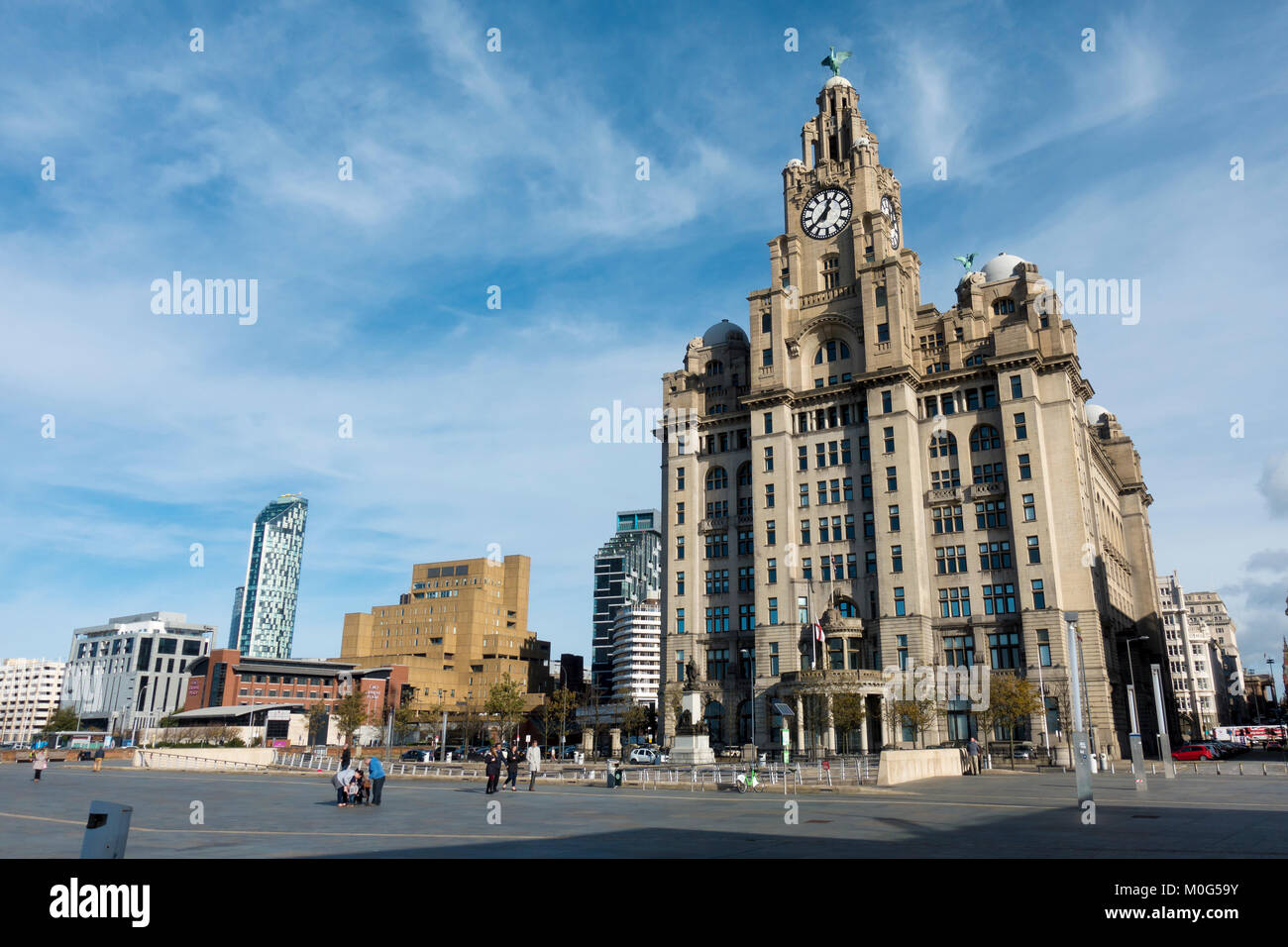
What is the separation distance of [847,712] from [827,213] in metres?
55.4

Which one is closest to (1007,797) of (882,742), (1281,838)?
(1281,838)

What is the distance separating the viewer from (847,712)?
67812mm

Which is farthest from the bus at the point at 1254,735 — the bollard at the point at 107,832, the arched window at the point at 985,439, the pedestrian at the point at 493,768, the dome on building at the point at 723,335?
the bollard at the point at 107,832

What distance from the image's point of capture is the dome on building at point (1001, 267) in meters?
88.1

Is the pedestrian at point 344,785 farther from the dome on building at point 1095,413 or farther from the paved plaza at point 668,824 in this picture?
the dome on building at point 1095,413

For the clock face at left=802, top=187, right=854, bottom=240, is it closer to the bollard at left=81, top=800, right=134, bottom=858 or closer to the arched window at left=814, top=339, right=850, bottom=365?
the arched window at left=814, top=339, right=850, bottom=365

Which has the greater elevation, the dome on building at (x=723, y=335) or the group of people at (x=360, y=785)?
the dome on building at (x=723, y=335)

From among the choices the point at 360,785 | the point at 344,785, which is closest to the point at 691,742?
the point at 360,785

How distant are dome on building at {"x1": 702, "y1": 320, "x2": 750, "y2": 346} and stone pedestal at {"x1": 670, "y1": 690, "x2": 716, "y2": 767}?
173ft

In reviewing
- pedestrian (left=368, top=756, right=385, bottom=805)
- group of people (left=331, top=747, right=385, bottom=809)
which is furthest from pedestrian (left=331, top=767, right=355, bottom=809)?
pedestrian (left=368, top=756, right=385, bottom=805)

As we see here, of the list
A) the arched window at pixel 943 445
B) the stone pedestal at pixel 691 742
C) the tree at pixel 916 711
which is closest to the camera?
the stone pedestal at pixel 691 742

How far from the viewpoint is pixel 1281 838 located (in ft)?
53.6

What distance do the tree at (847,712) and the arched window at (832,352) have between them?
36497 mm
